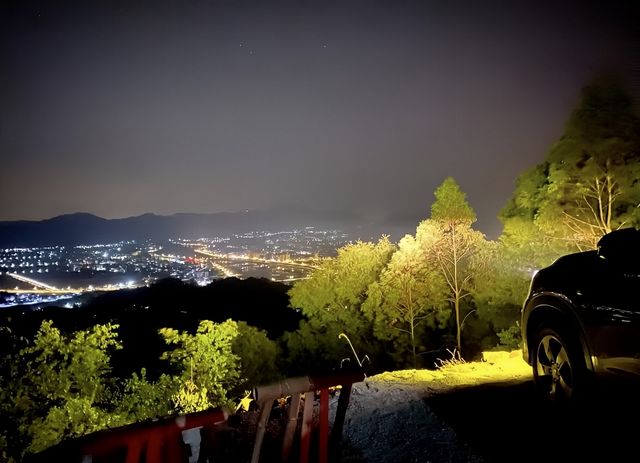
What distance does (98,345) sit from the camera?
16.5m

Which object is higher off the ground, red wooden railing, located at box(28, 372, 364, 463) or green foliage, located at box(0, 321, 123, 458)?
red wooden railing, located at box(28, 372, 364, 463)

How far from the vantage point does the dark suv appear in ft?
11.5

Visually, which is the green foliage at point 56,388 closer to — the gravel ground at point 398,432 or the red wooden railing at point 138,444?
the gravel ground at point 398,432

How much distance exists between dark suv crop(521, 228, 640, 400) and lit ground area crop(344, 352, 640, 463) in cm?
22

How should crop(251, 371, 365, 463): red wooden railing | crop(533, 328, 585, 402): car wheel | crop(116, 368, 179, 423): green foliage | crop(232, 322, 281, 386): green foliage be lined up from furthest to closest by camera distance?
crop(232, 322, 281, 386): green foliage → crop(116, 368, 179, 423): green foliage → crop(533, 328, 585, 402): car wheel → crop(251, 371, 365, 463): red wooden railing

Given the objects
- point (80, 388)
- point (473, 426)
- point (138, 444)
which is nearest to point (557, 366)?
point (473, 426)

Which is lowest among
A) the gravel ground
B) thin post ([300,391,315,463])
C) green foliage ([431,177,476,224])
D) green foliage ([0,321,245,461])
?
green foliage ([0,321,245,461])

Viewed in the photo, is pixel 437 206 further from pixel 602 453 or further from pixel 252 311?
pixel 252 311

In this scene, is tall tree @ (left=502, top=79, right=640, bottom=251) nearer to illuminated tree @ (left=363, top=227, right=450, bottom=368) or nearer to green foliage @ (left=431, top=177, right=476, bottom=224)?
green foliage @ (left=431, top=177, right=476, bottom=224)

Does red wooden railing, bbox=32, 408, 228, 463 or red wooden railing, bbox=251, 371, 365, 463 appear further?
red wooden railing, bbox=251, 371, 365, 463

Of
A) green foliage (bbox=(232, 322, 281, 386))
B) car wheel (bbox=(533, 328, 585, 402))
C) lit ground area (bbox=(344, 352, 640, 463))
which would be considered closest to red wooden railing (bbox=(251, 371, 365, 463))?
lit ground area (bbox=(344, 352, 640, 463))

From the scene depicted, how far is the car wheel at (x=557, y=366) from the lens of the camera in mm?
3947

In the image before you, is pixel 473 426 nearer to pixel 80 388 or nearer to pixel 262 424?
pixel 262 424

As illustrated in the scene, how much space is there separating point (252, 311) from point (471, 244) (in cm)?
3652
